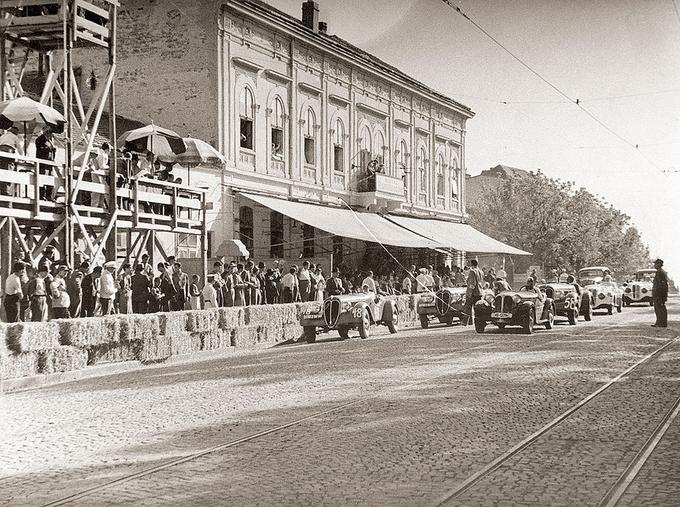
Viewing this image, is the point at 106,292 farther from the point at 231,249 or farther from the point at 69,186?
the point at 231,249

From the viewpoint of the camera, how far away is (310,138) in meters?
36.1

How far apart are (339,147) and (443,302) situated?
14.4 m

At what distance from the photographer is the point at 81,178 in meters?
18.9

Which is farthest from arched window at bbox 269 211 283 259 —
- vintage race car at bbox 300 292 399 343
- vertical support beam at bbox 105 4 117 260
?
vertical support beam at bbox 105 4 117 260

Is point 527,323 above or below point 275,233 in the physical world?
below

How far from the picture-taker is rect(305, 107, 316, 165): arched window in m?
35.9

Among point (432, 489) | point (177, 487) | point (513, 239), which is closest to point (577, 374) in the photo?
point (432, 489)

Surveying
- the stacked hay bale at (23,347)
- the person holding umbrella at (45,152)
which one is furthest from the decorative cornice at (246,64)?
the stacked hay bale at (23,347)

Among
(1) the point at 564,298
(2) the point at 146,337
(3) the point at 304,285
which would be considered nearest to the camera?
(2) the point at 146,337

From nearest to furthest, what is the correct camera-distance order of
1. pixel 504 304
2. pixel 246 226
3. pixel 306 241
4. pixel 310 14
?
1. pixel 504 304
2. pixel 246 226
3. pixel 306 241
4. pixel 310 14

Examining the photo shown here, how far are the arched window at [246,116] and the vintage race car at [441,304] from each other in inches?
402

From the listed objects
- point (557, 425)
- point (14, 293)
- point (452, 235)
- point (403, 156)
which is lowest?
point (557, 425)

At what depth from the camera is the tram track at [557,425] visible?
6125mm

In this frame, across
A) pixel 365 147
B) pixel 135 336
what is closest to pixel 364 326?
pixel 135 336
